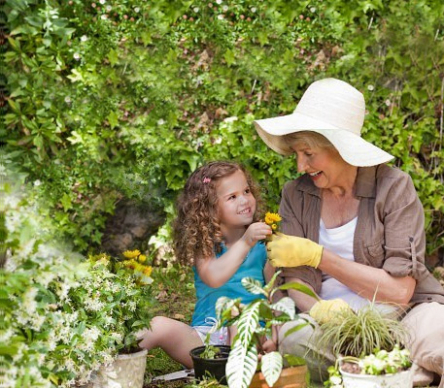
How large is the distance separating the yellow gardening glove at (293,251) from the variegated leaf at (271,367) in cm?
61

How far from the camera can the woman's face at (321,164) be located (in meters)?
2.79

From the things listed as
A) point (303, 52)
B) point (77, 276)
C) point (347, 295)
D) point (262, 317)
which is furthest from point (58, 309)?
point (303, 52)

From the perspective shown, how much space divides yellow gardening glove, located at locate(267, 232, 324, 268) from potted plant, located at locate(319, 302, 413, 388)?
0.33 m

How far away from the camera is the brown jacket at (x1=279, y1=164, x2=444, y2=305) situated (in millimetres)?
2734

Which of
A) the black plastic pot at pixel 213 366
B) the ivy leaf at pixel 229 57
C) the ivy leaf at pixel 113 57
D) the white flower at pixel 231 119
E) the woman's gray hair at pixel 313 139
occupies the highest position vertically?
the ivy leaf at pixel 229 57

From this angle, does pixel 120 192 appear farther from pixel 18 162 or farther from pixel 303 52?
pixel 303 52

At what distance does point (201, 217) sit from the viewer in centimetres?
300

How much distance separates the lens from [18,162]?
14.1ft

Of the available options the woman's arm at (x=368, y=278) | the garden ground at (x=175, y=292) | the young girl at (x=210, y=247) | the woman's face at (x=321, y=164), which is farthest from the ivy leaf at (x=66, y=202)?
the woman's arm at (x=368, y=278)

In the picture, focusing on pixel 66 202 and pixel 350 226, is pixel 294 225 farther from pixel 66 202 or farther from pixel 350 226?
pixel 66 202

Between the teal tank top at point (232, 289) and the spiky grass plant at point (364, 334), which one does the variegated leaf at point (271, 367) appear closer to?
the spiky grass plant at point (364, 334)

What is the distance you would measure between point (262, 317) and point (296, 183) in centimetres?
96

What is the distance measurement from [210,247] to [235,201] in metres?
0.21

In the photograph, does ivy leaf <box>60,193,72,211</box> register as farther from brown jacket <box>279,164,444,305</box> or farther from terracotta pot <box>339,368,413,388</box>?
terracotta pot <box>339,368,413,388</box>
